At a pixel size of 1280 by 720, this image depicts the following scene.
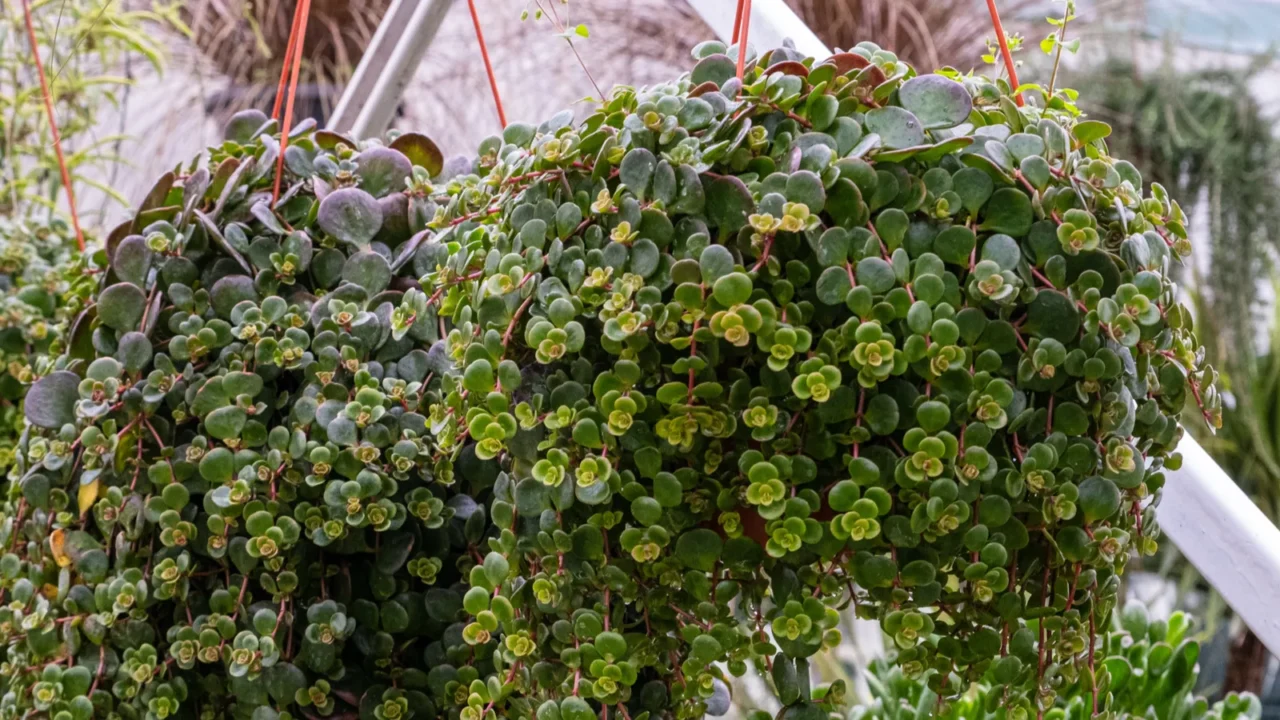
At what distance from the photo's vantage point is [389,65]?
118 cm

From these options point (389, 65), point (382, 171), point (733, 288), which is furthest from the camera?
point (389, 65)

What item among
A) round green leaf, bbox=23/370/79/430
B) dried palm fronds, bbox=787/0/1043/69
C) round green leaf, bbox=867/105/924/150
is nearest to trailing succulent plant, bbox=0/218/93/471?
round green leaf, bbox=23/370/79/430

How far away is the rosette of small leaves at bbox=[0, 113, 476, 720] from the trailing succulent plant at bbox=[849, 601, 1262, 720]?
1.67 feet

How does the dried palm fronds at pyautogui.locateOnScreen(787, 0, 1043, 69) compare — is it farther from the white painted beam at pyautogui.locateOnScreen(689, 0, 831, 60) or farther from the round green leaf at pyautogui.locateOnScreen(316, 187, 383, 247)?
the round green leaf at pyautogui.locateOnScreen(316, 187, 383, 247)

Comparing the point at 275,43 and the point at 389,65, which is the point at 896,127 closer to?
the point at 389,65

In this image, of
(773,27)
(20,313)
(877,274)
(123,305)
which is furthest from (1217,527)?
(20,313)

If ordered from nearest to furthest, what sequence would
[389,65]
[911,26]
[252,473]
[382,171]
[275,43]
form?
1. [252,473]
2. [382,171]
3. [389,65]
4. [911,26]
5. [275,43]

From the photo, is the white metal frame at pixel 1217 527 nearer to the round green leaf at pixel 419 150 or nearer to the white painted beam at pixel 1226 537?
the white painted beam at pixel 1226 537

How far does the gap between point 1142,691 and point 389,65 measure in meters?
0.99

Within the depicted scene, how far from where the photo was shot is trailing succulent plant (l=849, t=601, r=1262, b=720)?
0.99 m

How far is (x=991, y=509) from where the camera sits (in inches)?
Result: 20.9

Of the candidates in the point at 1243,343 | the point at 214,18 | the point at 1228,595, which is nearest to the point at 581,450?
the point at 1228,595

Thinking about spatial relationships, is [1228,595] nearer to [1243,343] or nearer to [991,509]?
[991,509]

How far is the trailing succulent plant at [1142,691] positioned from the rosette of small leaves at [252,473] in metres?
0.51
